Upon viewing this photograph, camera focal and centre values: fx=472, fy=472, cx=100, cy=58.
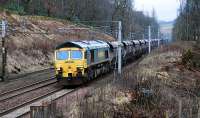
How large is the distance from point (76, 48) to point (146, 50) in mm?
46114

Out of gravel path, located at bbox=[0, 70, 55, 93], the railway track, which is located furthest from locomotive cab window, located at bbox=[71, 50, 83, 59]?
gravel path, located at bbox=[0, 70, 55, 93]

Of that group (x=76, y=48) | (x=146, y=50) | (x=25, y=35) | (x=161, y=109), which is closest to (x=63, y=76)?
(x=76, y=48)

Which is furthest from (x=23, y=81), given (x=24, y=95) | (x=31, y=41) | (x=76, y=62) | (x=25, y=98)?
(x=31, y=41)

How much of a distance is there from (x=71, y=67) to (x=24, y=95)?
474 cm

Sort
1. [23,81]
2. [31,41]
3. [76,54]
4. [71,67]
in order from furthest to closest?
[31,41] → [23,81] → [76,54] → [71,67]

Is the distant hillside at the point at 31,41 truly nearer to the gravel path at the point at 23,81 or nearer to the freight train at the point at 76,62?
the gravel path at the point at 23,81

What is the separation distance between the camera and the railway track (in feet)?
80.0

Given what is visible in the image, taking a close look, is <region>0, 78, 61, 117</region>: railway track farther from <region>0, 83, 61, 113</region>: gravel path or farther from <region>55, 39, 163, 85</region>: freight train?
<region>55, 39, 163, 85</region>: freight train

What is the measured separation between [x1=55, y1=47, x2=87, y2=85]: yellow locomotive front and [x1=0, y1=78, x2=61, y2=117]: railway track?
3.08ft

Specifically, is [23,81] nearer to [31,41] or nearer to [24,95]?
[24,95]

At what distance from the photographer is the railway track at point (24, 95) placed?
80.0 feet

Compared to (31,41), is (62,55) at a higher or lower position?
lower

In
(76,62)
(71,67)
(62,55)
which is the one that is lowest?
(71,67)

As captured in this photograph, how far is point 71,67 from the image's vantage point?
32.2m
